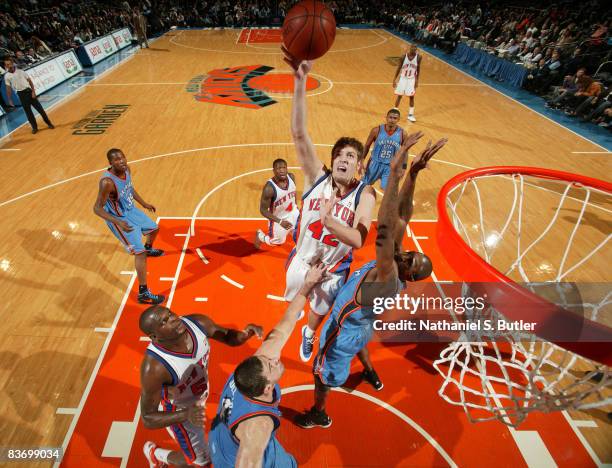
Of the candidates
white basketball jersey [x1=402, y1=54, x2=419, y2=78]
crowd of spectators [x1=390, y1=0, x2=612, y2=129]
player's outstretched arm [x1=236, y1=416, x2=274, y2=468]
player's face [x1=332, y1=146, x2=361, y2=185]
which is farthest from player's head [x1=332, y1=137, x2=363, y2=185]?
crowd of spectators [x1=390, y1=0, x2=612, y2=129]

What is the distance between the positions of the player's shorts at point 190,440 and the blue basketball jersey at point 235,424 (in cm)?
39

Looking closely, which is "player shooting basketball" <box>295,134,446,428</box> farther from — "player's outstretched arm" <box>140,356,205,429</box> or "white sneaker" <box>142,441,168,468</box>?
"white sneaker" <box>142,441,168,468</box>

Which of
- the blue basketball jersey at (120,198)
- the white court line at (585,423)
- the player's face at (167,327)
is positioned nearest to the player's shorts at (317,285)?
the player's face at (167,327)

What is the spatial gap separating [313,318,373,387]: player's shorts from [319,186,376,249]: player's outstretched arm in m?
0.72

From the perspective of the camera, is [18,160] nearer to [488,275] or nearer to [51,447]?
[51,447]

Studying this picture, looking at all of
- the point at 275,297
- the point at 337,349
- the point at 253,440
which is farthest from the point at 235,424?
the point at 275,297

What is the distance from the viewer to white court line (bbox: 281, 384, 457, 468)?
10.3 ft

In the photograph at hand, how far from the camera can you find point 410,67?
9.58 meters

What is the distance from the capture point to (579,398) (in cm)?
232

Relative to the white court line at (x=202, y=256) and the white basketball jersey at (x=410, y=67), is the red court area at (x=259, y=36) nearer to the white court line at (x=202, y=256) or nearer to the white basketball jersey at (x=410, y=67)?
the white basketball jersey at (x=410, y=67)

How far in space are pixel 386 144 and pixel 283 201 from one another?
187cm

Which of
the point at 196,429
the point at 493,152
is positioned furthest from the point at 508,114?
the point at 196,429

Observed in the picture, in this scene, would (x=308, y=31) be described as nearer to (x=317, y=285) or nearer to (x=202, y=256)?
(x=317, y=285)

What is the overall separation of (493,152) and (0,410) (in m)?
9.61
